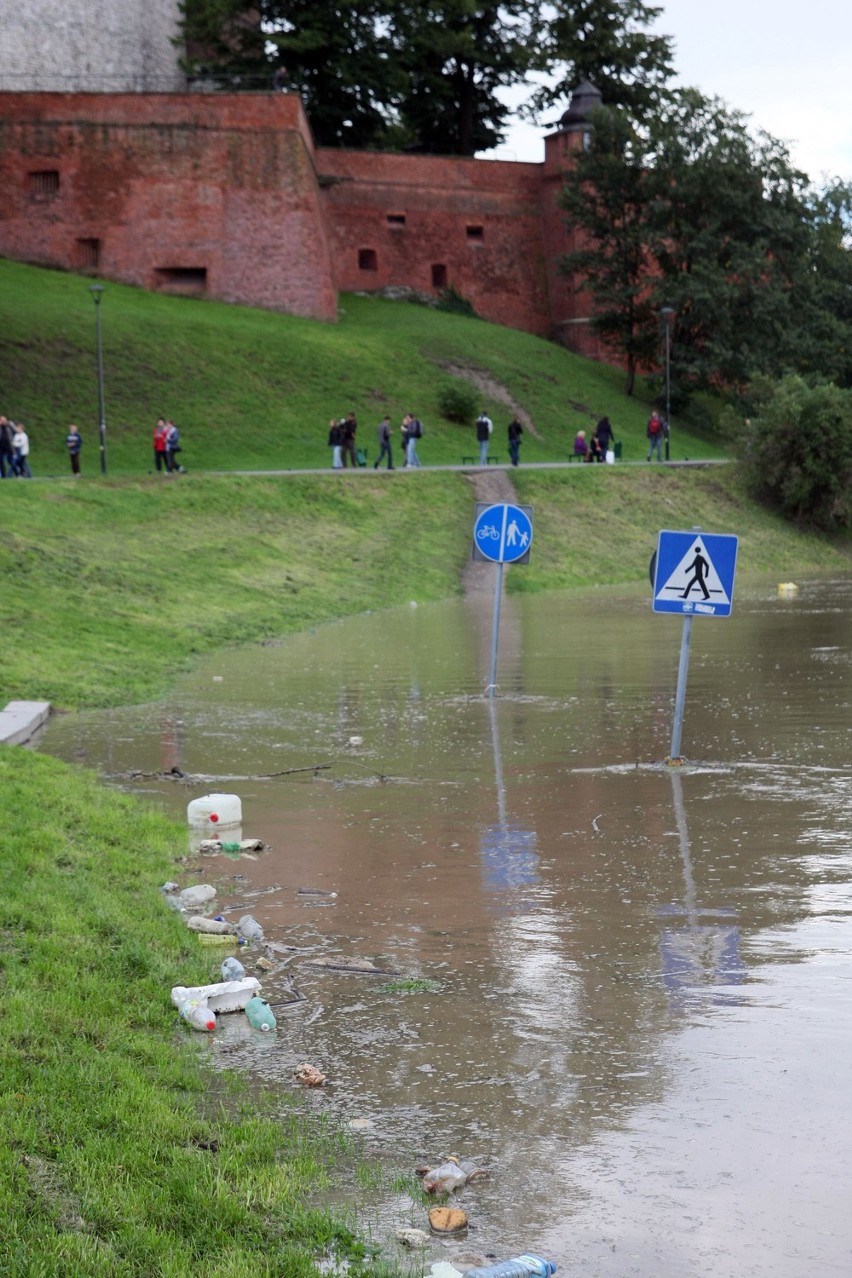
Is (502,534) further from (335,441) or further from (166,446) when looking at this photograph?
(335,441)

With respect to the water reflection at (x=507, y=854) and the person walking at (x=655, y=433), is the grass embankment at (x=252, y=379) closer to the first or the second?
the person walking at (x=655, y=433)

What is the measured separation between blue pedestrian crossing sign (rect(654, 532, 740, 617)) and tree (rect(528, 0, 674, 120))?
6342 cm

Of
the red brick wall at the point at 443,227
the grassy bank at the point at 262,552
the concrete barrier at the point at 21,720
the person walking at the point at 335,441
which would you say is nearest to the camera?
the concrete barrier at the point at 21,720

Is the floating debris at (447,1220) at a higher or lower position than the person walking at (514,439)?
higher

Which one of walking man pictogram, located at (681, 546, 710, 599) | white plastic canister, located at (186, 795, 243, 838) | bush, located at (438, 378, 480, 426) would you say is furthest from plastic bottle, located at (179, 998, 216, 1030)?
bush, located at (438, 378, 480, 426)

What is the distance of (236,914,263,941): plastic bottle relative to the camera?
8078mm

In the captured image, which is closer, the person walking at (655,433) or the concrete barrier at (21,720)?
the concrete barrier at (21,720)

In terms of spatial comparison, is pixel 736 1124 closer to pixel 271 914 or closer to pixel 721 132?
pixel 271 914

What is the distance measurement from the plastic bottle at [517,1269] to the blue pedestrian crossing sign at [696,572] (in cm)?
867

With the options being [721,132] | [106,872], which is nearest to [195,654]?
[106,872]

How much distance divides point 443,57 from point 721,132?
15.7 metres

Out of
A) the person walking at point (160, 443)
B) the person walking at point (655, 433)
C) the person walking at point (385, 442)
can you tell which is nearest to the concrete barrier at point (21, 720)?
the person walking at point (160, 443)

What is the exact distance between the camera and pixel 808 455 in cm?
4791

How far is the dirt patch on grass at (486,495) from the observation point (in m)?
36.8
